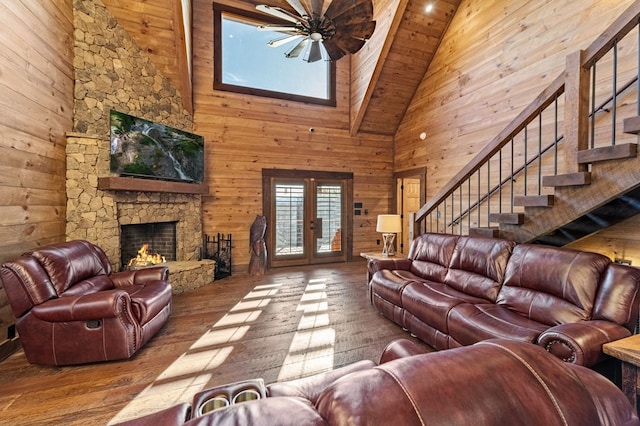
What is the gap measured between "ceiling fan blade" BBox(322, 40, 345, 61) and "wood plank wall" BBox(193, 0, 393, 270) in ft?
8.31

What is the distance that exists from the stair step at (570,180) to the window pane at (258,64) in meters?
4.84

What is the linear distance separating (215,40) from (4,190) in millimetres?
4416

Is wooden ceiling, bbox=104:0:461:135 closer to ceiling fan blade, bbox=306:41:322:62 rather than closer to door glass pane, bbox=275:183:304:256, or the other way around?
ceiling fan blade, bbox=306:41:322:62

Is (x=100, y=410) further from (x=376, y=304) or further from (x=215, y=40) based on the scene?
(x=215, y=40)

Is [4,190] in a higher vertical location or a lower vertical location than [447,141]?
lower

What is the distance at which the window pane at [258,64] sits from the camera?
19.1 ft

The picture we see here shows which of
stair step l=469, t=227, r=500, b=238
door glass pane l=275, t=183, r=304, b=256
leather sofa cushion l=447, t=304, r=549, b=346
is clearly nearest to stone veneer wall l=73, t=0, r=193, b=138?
door glass pane l=275, t=183, r=304, b=256

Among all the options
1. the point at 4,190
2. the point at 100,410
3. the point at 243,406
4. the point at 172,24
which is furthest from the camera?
the point at 172,24

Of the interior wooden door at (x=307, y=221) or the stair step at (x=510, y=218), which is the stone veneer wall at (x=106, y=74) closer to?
the interior wooden door at (x=307, y=221)

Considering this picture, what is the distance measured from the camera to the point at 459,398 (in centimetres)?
54

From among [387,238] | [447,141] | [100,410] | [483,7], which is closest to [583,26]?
[483,7]

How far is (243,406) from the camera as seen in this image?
1.96 ft

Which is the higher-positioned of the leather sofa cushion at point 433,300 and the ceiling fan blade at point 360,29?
the ceiling fan blade at point 360,29

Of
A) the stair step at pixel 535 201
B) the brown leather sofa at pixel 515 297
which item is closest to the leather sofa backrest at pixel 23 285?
the brown leather sofa at pixel 515 297
